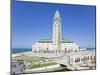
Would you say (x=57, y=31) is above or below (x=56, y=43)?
above

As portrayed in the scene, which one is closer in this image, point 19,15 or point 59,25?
point 19,15

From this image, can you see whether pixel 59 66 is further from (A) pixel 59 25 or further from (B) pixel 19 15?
(B) pixel 19 15

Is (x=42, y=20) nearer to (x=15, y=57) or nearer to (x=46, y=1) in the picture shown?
(x=46, y=1)

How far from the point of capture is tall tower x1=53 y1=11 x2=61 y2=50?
2.66 metres

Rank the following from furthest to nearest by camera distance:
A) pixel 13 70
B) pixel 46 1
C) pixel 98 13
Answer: pixel 98 13 → pixel 46 1 → pixel 13 70

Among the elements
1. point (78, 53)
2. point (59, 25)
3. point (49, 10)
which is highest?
point (49, 10)

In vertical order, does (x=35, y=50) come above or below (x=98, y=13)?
below

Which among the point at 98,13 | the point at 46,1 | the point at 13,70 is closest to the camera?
the point at 13,70

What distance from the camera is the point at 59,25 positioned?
2688mm

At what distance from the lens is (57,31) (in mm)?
2676

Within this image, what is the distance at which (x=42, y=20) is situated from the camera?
8.61ft

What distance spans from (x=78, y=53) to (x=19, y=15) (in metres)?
0.86

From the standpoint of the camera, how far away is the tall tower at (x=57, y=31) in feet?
8.74

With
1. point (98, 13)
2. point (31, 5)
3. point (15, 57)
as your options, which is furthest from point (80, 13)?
point (15, 57)
